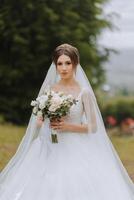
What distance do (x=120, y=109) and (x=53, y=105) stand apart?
66.0 feet

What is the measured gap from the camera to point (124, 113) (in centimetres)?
2670

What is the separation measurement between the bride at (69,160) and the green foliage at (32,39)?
14.8 meters

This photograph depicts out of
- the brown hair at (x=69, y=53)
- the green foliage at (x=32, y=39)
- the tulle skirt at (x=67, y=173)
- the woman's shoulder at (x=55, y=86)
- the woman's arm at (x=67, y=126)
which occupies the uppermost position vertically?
the green foliage at (x=32, y=39)

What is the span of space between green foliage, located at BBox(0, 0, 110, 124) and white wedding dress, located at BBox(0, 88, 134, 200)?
1482cm

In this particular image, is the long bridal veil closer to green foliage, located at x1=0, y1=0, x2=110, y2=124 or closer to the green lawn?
the green lawn

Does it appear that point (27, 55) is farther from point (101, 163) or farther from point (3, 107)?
point (101, 163)

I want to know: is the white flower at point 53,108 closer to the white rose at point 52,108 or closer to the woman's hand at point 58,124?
the white rose at point 52,108

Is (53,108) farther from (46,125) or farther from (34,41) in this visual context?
(34,41)

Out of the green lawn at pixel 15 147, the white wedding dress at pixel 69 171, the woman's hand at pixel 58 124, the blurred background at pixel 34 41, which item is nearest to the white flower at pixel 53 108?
the woman's hand at pixel 58 124

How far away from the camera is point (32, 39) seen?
73.4 ft

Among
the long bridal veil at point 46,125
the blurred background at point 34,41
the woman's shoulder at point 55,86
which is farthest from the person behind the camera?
the blurred background at point 34,41

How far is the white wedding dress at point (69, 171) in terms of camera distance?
6.87 metres

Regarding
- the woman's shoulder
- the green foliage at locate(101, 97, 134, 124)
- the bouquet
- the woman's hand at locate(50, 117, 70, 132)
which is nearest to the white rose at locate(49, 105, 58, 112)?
the bouquet

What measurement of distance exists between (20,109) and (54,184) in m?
16.1
